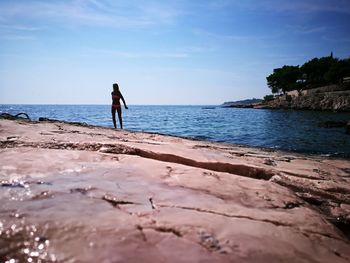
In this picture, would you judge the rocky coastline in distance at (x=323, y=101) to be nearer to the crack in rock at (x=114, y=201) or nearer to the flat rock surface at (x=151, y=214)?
the flat rock surface at (x=151, y=214)

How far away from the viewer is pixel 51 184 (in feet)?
7.59

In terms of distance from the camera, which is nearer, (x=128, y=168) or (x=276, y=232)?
(x=276, y=232)

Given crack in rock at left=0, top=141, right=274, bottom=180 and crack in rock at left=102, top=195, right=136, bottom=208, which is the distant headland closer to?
crack in rock at left=0, top=141, right=274, bottom=180

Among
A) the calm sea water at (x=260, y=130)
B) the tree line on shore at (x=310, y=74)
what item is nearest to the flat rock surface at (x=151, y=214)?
the calm sea water at (x=260, y=130)

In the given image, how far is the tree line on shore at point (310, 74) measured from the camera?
182 ft

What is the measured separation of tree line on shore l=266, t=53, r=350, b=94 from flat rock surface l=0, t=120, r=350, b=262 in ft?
206

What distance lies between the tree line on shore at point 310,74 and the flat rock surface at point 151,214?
6275 cm

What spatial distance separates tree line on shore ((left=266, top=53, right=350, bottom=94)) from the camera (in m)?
55.3

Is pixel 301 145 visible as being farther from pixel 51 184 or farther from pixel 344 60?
pixel 344 60

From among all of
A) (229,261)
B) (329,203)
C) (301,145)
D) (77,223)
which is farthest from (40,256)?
(301,145)

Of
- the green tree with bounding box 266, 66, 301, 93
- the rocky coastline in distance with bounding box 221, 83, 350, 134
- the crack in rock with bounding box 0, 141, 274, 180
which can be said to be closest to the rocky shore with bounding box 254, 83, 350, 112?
the rocky coastline in distance with bounding box 221, 83, 350, 134

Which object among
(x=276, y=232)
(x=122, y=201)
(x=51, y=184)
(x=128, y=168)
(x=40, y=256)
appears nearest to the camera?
(x=40, y=256)

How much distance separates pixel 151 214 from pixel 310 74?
Answer: 74.0m

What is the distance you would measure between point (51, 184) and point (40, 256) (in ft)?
3.48
